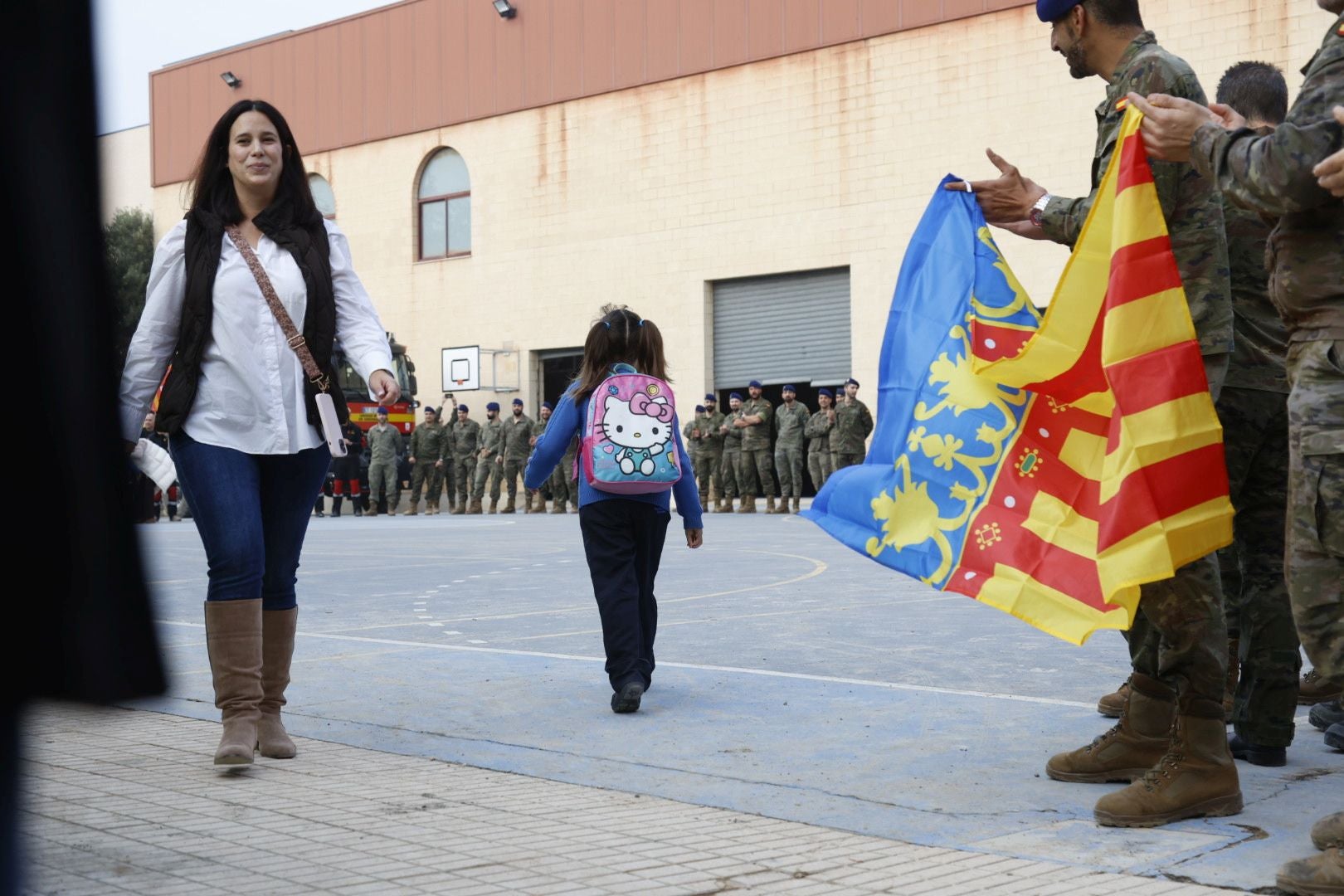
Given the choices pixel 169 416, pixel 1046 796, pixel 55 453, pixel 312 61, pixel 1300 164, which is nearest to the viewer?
pixel 55 453

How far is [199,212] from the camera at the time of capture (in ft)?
17.3

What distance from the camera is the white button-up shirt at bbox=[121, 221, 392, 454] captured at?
16.6ft

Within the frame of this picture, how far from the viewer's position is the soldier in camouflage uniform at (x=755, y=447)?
26.8 meters

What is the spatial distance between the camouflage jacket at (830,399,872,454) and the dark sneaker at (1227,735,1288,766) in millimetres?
19740

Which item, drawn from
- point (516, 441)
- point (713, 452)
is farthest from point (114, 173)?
Result: point (516, 441)

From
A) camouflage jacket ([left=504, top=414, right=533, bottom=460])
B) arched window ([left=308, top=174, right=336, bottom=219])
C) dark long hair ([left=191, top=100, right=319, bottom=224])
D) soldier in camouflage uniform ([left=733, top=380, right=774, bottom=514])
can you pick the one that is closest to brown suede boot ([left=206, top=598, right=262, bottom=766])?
dark long hair ([left=191, top=100, right=319, bottom=224])

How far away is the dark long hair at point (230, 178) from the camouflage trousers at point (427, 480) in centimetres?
2640

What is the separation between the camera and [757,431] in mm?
26812

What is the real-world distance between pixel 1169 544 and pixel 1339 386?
0.69 metres

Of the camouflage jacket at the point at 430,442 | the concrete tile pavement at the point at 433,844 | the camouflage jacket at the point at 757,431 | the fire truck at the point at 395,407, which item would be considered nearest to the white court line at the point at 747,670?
the concrete tile pavement at the point at 433,844

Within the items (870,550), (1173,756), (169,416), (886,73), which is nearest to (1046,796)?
(1173,756)

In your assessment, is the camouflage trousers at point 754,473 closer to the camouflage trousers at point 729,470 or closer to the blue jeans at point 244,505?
the camouflage trousers at point 729,470

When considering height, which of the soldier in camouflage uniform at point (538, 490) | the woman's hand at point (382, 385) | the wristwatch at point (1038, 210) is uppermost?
the wristwatch at point (1038, 210)

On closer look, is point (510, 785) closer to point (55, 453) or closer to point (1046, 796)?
point (1046, 796)
